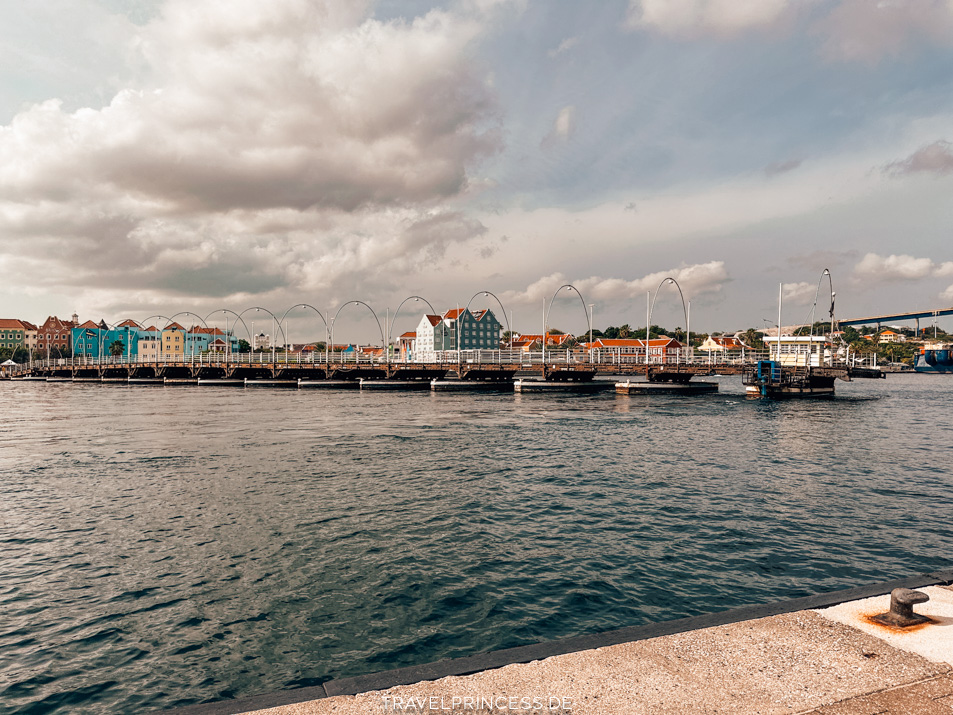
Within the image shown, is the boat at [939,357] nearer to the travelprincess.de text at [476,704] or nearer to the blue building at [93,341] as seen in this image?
the travelprincess.de text at [476,704]

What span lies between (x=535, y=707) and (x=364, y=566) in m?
7.77

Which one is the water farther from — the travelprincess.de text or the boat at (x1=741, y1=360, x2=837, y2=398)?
the boat at (x1=741, y1=360, x2=837, y2=398)

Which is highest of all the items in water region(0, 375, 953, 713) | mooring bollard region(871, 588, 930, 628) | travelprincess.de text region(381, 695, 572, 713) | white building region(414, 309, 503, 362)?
white building region(414, 309, 503, 362)

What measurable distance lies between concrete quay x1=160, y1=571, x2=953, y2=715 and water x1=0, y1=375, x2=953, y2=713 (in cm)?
→ 311

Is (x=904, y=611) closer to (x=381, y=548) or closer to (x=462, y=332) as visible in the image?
(x=381, y=548)

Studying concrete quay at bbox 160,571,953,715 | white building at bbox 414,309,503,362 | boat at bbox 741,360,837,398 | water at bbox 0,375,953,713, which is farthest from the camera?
white building at bbox 414,309,503,362

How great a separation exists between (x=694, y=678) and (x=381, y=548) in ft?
29.7

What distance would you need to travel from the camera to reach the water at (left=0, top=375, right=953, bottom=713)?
26.3 ft

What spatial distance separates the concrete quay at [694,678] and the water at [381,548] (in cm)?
311

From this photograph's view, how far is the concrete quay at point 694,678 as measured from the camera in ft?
13.9

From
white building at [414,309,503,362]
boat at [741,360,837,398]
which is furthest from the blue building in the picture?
boat at [741,360,837,398]

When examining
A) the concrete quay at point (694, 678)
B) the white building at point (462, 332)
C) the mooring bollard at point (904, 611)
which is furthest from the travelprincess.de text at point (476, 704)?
the white building at point (462, 332)

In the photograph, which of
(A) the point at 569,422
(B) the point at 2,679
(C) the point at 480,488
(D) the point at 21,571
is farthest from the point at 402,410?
(B) the point at 2,679

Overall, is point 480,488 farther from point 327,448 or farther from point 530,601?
point 327,448
